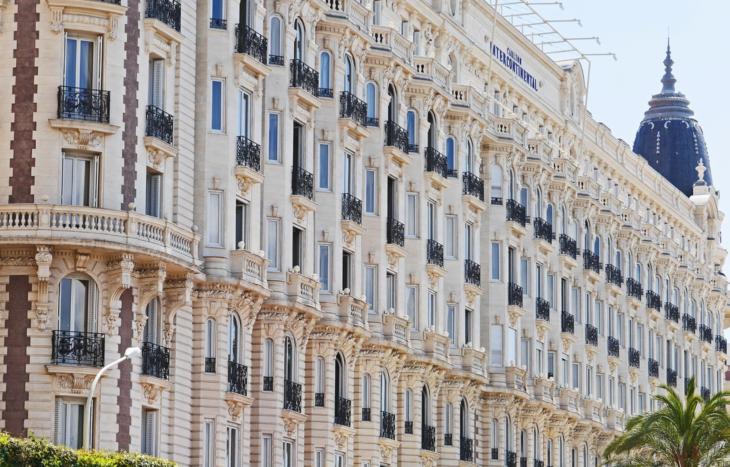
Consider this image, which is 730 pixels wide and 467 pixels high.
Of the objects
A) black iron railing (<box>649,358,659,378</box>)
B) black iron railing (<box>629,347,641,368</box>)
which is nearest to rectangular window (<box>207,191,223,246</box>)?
black iron railing (<box>629,347,641,368</box>)

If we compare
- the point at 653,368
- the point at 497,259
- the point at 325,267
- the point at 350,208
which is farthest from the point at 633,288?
the point at 325,267

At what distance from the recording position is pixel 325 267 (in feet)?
215

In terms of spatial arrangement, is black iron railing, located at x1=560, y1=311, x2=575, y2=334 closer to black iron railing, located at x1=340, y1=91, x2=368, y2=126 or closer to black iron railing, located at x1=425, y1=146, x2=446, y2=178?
black iron railing, located at x1=425, y1=146, x2=446, y2=178

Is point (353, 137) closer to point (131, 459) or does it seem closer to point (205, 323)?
point (205, 323)

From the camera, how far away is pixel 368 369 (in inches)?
2707

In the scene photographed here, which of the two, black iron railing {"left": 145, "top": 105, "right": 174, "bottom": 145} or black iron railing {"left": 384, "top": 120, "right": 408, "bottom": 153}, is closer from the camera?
black iron railing {"left": 145, "top": 105, "right": 174, "bottom": 145}

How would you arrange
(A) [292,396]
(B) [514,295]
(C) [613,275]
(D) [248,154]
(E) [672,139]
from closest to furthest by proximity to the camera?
(D) [248,154]
(A) [292,396]
(B) [514,295]
(C) [613,275]
(E) [672,139]

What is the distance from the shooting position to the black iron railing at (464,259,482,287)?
80.2 metres

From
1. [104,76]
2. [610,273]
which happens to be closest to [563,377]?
[610,273]

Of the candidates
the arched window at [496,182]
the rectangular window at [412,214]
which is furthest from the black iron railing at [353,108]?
the arched window at [496,182]

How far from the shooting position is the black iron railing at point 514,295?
8481 cm

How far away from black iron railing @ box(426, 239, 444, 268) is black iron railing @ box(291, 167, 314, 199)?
1264 centimetres

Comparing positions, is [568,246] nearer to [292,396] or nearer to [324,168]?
[324,168]

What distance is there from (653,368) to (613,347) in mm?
9867
